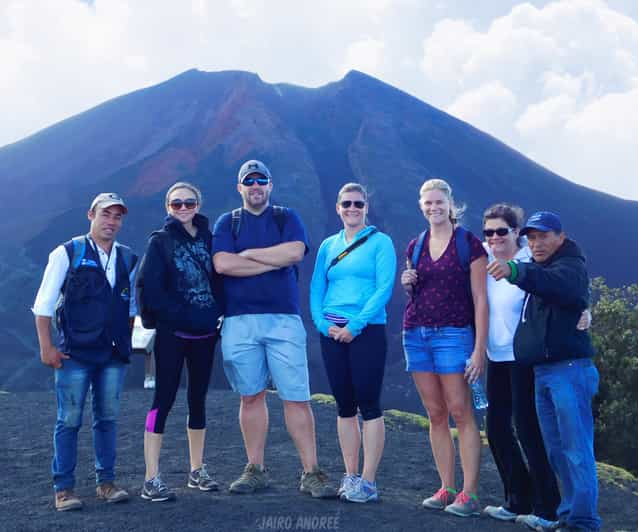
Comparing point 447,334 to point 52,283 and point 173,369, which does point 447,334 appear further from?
point 52,283

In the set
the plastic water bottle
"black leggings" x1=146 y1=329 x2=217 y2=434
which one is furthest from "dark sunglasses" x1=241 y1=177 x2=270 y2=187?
the plastic water bottle

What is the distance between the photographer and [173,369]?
536cm

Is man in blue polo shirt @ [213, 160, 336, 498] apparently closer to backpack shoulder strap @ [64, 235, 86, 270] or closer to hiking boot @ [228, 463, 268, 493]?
hiking boot @ [228, 463, 268, 493]

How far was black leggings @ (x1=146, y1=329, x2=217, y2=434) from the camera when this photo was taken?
17.6 ft

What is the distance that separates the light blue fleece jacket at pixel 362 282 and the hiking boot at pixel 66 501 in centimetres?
226

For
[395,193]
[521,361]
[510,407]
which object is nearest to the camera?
[521,361]

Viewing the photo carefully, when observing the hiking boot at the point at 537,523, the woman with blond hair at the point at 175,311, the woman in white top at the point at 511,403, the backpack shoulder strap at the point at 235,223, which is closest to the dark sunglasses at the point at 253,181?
the backpack shoulder strap at the point at 235,223

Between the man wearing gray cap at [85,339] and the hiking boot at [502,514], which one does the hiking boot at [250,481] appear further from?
the hiking boot at [502,514]

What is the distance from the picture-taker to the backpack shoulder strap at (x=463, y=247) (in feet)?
17.0

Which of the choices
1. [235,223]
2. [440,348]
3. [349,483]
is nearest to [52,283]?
[235,223]

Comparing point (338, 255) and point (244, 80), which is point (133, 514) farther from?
point (244, 80)

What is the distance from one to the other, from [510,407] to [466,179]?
49127 millimetres

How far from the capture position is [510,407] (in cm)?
527

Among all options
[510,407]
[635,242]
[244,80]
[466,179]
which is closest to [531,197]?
[466,179]
